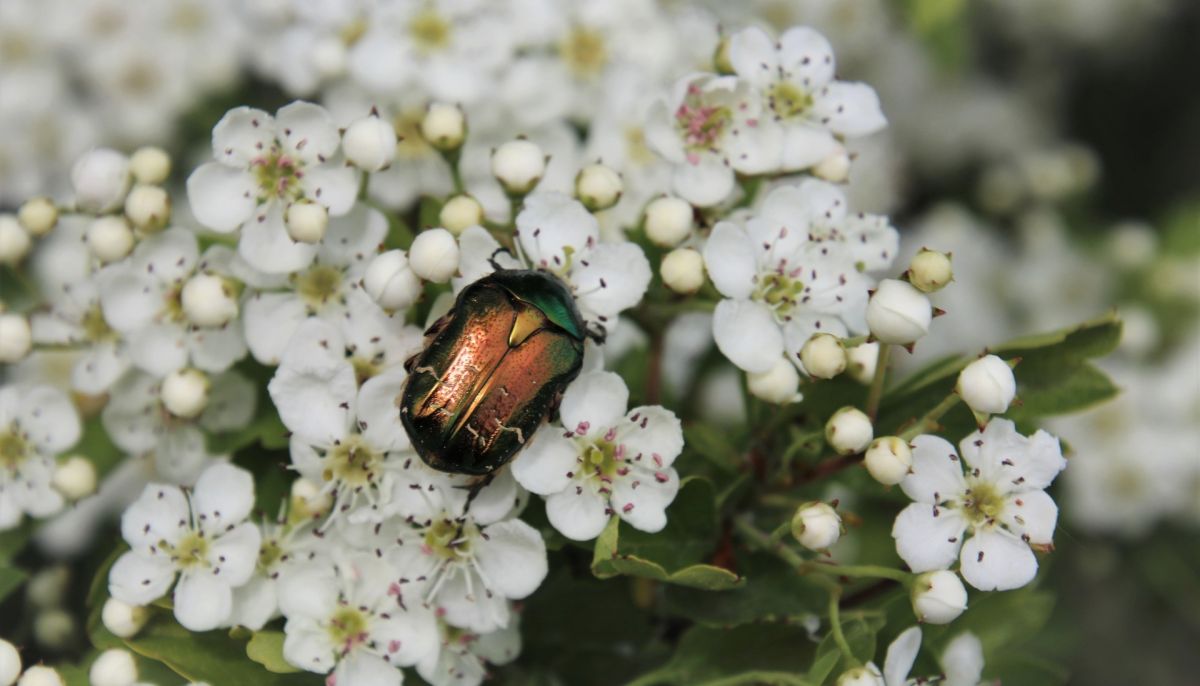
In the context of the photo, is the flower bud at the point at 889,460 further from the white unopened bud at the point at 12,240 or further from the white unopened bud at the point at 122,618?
the white unopened bud at the point at 12,240

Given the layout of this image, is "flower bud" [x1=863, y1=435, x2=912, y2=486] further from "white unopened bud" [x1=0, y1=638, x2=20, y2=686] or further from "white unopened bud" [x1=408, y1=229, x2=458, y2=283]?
"white unopened bud" [x1=0, y1=638, x2=20, y2=686]

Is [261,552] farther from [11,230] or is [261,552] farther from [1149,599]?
[1149,599]

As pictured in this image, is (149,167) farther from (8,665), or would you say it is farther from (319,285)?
(8,665)

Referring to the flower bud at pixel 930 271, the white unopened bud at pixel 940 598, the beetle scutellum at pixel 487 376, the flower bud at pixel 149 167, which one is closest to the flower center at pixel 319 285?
the beetle scutellum at pixel 487 376

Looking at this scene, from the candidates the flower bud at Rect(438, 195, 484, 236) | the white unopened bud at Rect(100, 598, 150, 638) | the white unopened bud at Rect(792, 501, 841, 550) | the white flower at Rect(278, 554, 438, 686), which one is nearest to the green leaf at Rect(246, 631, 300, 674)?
the white flower at Rect(278, 554, 438, 686)

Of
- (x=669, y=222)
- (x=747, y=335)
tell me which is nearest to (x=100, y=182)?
(x=669, y=222)

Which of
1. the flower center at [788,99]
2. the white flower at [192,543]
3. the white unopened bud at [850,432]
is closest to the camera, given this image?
the white unopened bud at [850,432]
